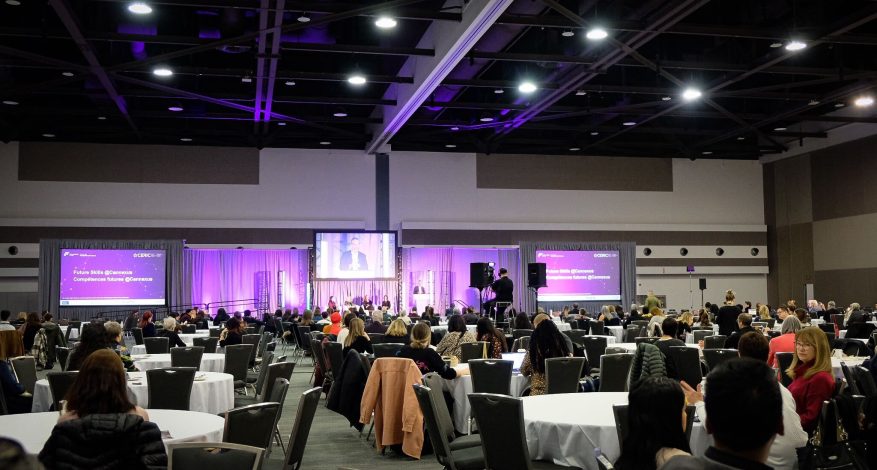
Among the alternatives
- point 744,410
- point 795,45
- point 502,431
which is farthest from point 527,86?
point 744,410

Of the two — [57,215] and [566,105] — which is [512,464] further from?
[57,215]

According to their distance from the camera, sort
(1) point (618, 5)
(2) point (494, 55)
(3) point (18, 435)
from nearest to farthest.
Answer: (3) point (18, 435) < (1) point (618, 5) < (2) point (494, 55)

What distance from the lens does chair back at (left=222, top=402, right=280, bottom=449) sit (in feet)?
14.5

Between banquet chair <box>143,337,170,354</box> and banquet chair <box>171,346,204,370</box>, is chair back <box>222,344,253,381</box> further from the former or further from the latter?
banquet chair <box>143,337,170,354</box>

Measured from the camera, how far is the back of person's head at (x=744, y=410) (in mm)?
2217

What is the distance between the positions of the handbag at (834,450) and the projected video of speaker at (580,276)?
65.5 ft

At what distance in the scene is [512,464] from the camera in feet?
15.1

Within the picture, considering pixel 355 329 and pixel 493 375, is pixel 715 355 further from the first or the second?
pixel 355 329

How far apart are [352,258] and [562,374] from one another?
52.7 feet

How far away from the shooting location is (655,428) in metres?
2.90

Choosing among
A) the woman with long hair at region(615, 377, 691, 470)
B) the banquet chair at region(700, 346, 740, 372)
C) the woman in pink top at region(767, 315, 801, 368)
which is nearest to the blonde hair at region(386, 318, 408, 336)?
the banquet chair at region(700, 346, 740, 372)

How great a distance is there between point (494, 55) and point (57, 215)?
1377 cm

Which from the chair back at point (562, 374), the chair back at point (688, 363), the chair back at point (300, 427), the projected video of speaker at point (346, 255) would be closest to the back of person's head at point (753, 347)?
the chair back at point (562, 374)

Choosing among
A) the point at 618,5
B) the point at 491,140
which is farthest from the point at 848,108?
the point at 618,5
